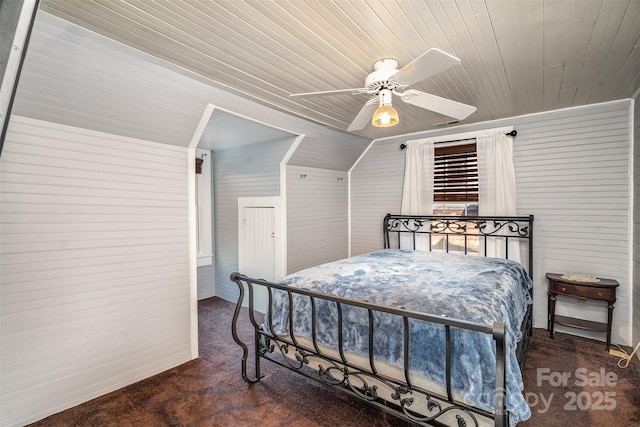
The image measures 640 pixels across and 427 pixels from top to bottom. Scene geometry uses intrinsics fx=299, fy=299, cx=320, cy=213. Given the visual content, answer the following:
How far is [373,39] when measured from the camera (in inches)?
80.0

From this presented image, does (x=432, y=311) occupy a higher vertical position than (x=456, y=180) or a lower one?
lower

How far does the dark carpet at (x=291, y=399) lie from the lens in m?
2.19

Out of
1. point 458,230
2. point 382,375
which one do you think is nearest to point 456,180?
point 458,230

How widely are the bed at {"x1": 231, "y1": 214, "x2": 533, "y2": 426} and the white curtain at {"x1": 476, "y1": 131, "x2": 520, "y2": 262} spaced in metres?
0.71

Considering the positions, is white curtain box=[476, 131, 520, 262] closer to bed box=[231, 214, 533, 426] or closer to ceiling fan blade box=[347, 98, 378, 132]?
bed box=[231, 214, 533, 426]

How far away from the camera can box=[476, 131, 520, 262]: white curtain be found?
3.86 meters

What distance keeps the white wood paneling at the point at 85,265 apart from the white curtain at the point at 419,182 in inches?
125

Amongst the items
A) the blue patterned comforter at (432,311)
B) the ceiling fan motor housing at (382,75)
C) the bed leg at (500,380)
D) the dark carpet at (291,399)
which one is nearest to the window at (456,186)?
the blue patterned comforter at (432,311)

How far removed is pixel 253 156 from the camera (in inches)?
179

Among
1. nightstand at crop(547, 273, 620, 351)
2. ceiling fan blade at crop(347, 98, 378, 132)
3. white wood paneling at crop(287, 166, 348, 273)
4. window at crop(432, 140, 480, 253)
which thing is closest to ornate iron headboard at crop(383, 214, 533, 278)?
window at crop(432, 140, 480, 253)

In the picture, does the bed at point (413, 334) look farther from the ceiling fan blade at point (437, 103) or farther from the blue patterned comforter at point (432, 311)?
the ceiling fan blade at point (437, 103)

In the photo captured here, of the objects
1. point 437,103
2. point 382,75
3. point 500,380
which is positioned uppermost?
point 382,75

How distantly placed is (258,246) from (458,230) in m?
2.95

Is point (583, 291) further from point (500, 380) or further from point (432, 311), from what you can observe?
point (500, 380)
